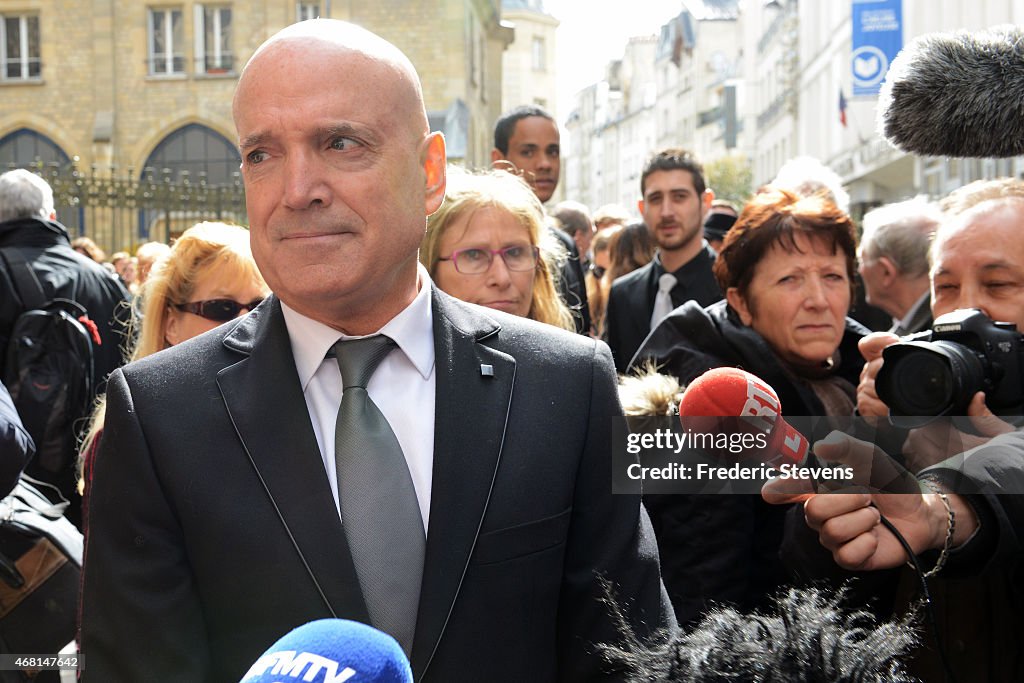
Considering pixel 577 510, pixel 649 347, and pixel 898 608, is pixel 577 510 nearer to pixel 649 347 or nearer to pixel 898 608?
pixel 898 608

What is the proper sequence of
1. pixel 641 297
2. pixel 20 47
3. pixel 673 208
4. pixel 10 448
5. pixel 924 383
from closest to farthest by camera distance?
1. pixel 924 383
2. pixel 10 448
3. pixel 641 297
4. pixel 673 208
5. pixel 20 47

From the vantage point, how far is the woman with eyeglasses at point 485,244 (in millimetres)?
3613

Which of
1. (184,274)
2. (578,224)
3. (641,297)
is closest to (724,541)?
(184,274)

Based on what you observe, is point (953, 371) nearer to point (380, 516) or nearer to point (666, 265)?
point (380, 516)

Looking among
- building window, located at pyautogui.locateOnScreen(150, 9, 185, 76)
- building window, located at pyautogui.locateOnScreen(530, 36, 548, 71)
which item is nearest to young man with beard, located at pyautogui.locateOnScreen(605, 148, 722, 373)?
building window, located at pyautogui.locateOnScreen(150, 9, 185, 76)

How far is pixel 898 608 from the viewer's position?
251 cm

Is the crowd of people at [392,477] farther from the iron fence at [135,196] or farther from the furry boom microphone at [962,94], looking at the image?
the iron fence at [135,196]

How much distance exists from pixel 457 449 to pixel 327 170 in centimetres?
52

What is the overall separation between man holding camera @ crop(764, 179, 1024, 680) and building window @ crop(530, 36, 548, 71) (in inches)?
3280

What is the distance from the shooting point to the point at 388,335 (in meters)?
2.05

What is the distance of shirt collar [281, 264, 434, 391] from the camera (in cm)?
203

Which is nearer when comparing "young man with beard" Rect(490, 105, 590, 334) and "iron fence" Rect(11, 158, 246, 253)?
"young man with beard" Rect(490, 105, 590, 334)

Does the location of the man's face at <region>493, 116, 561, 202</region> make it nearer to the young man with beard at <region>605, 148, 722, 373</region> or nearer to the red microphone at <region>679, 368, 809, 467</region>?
the young man with beard at <region>605, 148, 722, 373</region>

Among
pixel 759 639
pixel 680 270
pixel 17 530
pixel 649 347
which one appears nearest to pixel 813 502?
pixel 759 639
